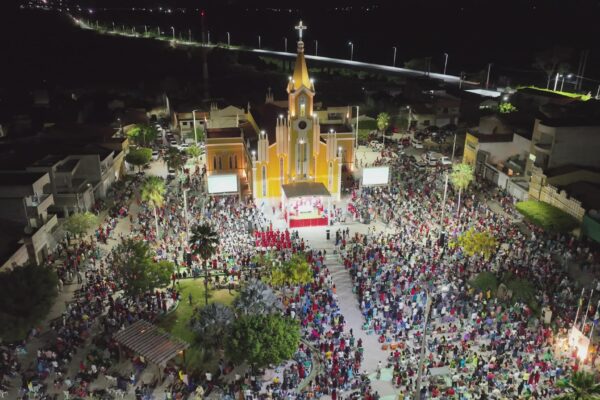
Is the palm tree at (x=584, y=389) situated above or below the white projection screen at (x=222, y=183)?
above

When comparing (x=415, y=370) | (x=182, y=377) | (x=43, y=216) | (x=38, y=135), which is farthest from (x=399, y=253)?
(x=38, y=135)

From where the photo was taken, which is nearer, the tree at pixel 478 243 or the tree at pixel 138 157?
the tree at pixel 478 243

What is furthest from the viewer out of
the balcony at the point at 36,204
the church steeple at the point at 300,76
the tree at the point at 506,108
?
the tree at the point at 506,108

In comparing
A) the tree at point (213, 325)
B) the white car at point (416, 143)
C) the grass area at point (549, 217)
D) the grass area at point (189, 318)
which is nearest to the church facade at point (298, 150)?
the grass area at point (189, 318)

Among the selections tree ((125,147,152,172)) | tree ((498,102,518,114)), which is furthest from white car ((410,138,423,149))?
tree ((125,147,152,172))

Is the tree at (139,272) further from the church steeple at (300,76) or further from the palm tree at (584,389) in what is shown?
the church steeple at (300,76)

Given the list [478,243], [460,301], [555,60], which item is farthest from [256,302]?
[555,60]

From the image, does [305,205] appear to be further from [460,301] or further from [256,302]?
[256,302]
